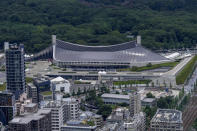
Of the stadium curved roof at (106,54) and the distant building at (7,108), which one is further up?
the stadium curved roof at (106,54)

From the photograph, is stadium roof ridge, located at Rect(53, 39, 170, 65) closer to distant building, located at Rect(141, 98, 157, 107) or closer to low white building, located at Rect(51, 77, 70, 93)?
low white building, located at Rect(51, 77, 70, 93)

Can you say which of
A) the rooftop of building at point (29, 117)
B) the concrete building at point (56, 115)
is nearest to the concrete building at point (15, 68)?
the concrete building at point (56, 115)

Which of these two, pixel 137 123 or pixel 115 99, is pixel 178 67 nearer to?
pixel 115 99

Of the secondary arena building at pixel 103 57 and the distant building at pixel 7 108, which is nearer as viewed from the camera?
the distant building at pixel 7 108

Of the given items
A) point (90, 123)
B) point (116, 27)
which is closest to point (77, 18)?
point (116, 27)

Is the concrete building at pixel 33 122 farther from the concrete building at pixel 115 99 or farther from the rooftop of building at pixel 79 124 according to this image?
the concrete building at pixel 115 99

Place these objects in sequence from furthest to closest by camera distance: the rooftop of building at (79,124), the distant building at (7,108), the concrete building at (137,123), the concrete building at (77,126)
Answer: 1. the distant building at (7,108)
2. the rooftop of building at (79,124)
3. the concrete building at (77,126)
4. the concrete building at (137,123)
